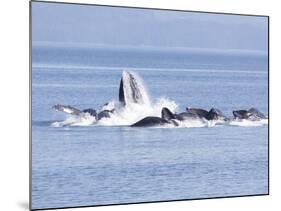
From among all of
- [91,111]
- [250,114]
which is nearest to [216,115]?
[250,114]

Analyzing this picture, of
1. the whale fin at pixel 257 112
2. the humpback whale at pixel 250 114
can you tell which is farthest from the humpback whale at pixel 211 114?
the whale fin at pixel 257 112

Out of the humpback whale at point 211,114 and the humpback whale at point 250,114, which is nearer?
the humpback whale at point 211,114

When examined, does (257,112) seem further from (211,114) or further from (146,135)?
(146,135)

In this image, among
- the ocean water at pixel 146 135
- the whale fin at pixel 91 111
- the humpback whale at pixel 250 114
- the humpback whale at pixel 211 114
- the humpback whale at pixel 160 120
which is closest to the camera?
the ocean water at pixel 146 135

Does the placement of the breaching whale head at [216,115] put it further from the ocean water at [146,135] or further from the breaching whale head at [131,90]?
the breaching whale head at [131,90]

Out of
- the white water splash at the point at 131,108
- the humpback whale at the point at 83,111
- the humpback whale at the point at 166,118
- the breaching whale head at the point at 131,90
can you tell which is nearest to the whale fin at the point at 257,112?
the humpback whale at the point at 166,118

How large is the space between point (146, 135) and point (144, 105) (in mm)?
249

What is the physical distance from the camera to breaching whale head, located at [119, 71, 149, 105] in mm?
5680

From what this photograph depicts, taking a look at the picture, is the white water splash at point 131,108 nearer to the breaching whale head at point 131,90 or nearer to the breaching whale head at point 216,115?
the breaching whale head at point 131,90

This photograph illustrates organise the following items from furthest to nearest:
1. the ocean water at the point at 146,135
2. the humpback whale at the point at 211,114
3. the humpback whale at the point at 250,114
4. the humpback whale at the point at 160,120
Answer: the humpback whale at the point at 250,114, the humpback whale at the point at 211,114, the humpback whale at the point at 160,120, the ocean water at the point at 146,135

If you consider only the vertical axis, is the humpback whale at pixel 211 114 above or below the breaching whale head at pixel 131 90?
below

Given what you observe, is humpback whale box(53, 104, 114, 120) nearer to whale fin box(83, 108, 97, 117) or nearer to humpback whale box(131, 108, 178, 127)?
whale fin box(83, 108, 97, 117)

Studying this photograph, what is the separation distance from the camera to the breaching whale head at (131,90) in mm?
5680
